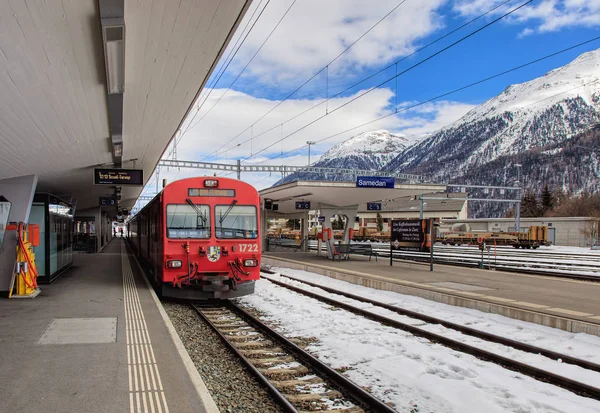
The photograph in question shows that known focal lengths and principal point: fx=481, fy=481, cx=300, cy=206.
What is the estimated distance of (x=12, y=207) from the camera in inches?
434

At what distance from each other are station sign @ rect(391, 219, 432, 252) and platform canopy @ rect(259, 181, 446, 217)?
2.97 m

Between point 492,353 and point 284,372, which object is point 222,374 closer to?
point 284,372

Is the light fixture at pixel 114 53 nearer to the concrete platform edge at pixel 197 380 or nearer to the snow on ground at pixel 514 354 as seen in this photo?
the concrete platform edge at pixel 197 380

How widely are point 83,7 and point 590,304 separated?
1114 centimetres

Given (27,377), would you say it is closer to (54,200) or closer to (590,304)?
(54,200)

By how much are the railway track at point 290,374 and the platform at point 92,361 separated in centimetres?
97

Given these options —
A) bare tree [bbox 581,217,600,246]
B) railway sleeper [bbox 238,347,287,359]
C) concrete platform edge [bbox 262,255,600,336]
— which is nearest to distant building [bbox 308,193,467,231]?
bare tree [bbox 581,217,600,246]

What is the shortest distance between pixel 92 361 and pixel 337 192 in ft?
58.1

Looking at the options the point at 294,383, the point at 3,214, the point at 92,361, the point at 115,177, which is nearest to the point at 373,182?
the point at 115,177

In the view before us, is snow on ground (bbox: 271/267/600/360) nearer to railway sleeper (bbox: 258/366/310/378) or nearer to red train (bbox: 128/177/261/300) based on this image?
red train (bbox: 128/177/261/300)

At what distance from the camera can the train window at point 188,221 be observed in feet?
34.8

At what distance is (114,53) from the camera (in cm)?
591

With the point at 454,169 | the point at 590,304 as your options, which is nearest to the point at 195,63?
the point at 590,304

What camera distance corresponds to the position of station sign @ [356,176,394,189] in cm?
2111
